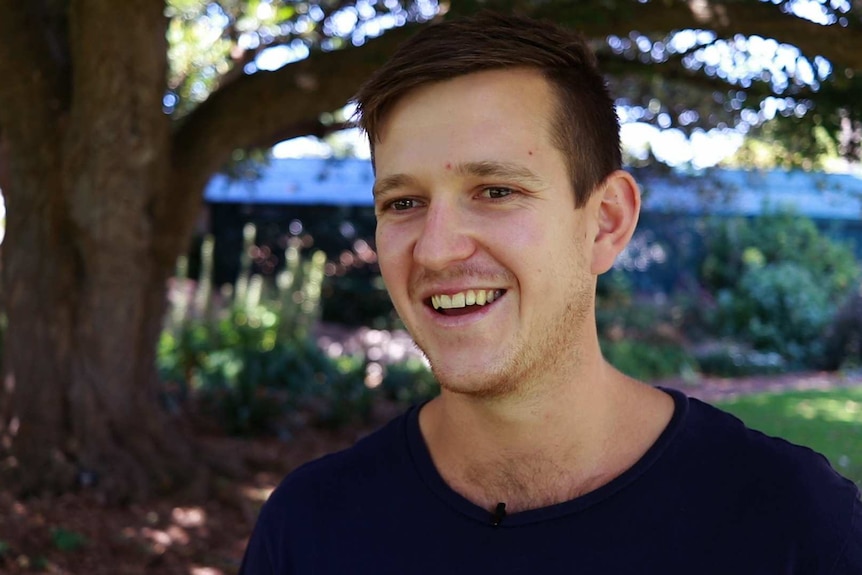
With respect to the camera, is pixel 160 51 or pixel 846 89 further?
pixel 160 51

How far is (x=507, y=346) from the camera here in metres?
1.81

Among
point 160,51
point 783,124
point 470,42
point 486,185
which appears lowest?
point 486,185

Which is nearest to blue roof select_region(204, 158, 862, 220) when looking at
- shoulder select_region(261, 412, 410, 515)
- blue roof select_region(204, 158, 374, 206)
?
blue roof select_region(204, 158, 374, 206)

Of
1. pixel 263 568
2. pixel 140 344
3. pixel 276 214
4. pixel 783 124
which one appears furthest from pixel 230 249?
pixel 263 568

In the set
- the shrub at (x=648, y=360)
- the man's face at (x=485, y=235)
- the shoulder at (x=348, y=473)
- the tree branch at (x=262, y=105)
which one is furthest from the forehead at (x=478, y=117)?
the shrub at (x=648, y=360)

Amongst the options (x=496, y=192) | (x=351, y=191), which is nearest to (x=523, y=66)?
(x=496, y=192)

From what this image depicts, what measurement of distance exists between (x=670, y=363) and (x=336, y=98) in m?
8.31

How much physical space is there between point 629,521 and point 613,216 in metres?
0.64

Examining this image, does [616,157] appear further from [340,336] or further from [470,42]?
[340,336]

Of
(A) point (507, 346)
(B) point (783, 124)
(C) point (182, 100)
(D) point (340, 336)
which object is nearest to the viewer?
(A) point (507, 346)

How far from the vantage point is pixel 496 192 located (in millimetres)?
1838

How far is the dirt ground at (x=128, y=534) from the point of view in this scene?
5.13 meters

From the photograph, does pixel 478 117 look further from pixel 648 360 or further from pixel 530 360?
pixel 648 360

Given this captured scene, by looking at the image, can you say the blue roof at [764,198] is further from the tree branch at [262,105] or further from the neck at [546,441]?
the neck at [546,441]
